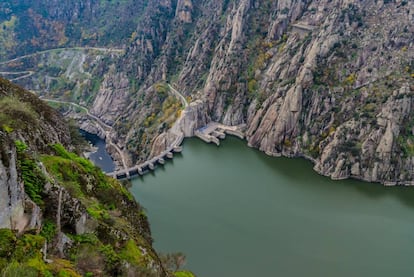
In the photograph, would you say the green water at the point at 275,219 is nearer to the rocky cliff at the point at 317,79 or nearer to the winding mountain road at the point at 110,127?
the rocky cliff at the point at 317,79

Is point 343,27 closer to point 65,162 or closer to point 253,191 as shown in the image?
point 253,191

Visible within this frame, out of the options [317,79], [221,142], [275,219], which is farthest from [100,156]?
[275,219]

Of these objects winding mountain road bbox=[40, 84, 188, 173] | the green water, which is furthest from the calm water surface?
the green water

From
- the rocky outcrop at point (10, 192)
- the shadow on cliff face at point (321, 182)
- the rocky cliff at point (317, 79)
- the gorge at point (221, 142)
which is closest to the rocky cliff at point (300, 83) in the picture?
the rocky cliff at point (317, 79)

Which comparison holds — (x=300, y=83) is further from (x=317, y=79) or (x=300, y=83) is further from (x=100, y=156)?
(x=100, y=156)

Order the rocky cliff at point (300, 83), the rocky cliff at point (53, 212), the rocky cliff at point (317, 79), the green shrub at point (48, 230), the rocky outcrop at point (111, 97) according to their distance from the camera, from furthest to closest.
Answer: the rocky outcrop at point (111, 97)
the rocky cliff at point (300, 83)
the rocky cliff at point (317, 79)
the green shrub at point (48, 230)
the rocky cliff at point (53, 212)

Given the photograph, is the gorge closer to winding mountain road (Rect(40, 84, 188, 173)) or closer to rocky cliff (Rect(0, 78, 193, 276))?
rocky cliff (Rect(0, 78, 193, 276))
